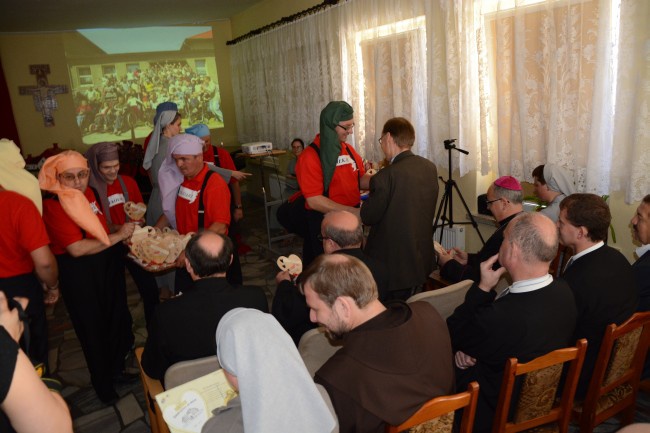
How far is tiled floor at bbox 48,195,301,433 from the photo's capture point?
2.81m

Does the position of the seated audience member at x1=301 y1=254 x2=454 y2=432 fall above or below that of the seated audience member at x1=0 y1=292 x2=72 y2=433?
below

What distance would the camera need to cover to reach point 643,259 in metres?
2.35

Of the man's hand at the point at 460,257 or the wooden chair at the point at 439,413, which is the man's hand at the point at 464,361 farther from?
the man's hand at the point at 460,257

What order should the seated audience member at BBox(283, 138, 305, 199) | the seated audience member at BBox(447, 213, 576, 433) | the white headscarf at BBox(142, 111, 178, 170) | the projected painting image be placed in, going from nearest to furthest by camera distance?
the seated audience member at BBox(447, 213, 576, 433) < the white headscarf at BBox(142, 111, 178, 170) < the seated audience member at BBox(283, 138, 305, 199) < the projected painting image

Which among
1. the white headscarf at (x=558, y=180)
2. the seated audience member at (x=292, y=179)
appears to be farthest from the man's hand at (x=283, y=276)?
the seated audience member at (x=292, y=179)

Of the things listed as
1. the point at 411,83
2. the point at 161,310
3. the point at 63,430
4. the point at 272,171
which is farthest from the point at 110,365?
the point at 272,171

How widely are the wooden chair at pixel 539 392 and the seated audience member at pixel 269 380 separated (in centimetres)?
77

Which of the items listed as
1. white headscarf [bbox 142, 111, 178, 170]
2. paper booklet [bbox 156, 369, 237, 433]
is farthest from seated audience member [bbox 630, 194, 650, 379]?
white headscarf [bbox 142, 111, 178, 170]

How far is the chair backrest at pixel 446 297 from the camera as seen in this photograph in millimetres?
2092

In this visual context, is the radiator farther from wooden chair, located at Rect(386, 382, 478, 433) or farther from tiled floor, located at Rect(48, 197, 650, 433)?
wooden chair, located at Rect(386, 382, 478, 433)

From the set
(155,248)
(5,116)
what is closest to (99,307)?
(155,248)

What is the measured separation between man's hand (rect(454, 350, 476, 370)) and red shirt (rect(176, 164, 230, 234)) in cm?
157

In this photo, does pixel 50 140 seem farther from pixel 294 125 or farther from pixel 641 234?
pixel 641 234

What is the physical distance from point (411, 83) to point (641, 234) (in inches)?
104
